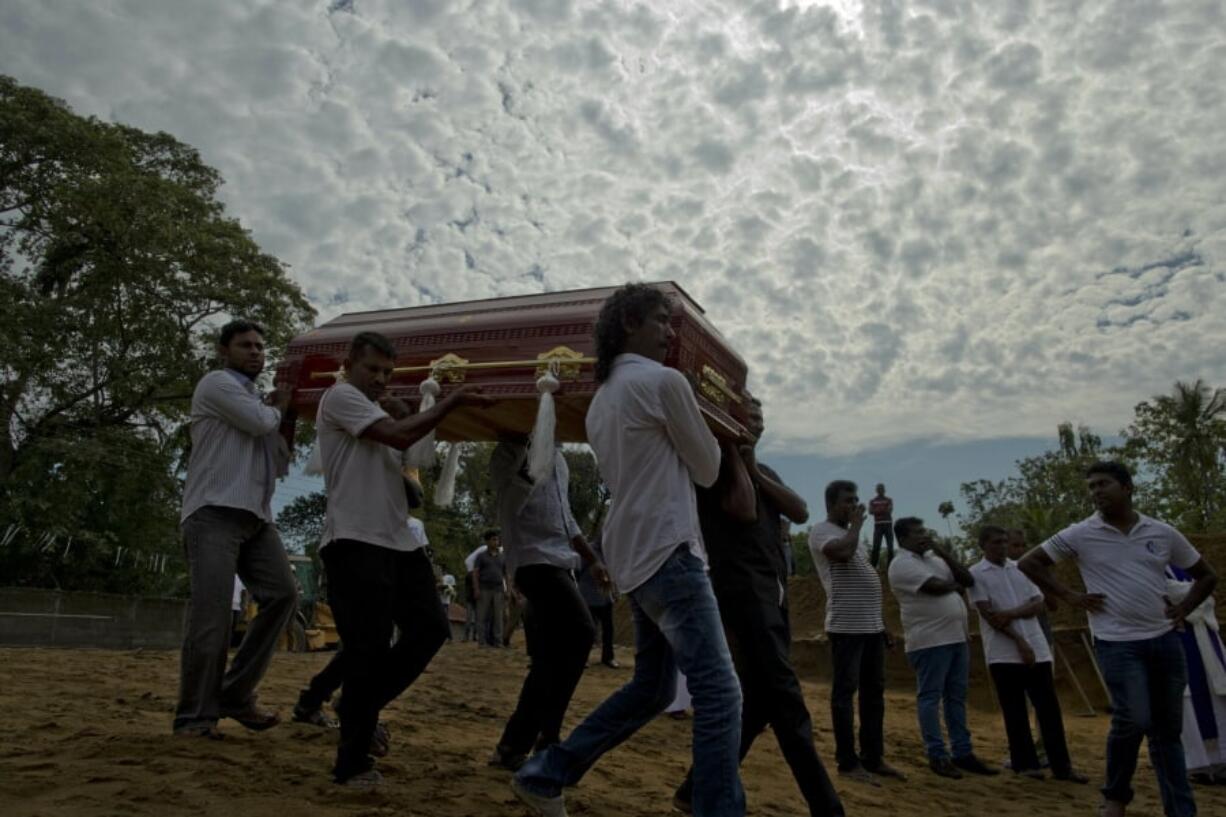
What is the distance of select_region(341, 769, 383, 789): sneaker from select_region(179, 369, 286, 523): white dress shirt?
1355 millimetres

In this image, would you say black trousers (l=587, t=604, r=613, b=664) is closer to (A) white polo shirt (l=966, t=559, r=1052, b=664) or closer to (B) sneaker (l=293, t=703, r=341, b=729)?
(A) white polo shirt (l=966, t=559, r=1052, b=664)

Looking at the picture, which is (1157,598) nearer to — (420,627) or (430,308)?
(420,627)

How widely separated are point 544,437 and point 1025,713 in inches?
182

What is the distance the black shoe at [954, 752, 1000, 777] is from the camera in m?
5.95

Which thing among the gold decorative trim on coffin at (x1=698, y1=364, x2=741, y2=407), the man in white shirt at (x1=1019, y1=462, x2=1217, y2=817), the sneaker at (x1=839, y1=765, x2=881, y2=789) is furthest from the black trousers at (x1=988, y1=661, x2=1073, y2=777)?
the gold decorative trim on coffin at (x1=698, y1=364, x2=741, y2=407)

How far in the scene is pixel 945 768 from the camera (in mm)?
5793

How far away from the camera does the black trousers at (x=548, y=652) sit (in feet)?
13.1

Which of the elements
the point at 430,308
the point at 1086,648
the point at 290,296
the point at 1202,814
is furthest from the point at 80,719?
the point at 290,296

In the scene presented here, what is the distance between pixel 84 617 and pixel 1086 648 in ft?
46.4

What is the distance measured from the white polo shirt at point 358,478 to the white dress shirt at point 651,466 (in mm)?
1028

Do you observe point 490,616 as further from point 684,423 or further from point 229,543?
point 684,423

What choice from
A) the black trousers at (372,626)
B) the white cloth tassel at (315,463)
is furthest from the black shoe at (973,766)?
the white cloth tassel at (315,463)

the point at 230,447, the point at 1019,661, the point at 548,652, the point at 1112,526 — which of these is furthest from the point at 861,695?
the point at 230,447

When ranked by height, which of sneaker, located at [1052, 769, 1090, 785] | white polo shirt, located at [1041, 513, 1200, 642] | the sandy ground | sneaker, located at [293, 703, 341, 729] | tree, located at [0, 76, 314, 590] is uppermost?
tree, located at [0, 76, 314, 590]
